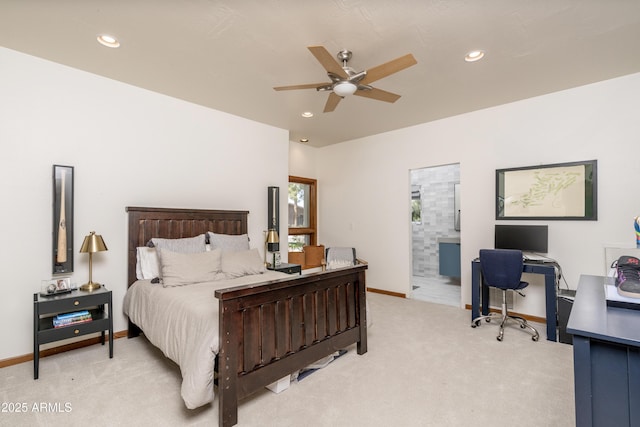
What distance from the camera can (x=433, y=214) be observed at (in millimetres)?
6617

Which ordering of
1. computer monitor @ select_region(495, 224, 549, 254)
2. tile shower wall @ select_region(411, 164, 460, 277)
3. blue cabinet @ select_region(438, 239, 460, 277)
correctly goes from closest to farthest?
computer monitor @ select_region(495, 224, 549, 254) < blue cabinet @ select_region(438, 239, 460, 277) < tile shower wall @ select_region(411, 164, 460, 277)

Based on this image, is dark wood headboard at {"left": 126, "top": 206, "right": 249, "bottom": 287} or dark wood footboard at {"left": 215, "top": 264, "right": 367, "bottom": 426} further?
dark wood headboard at {"left": 126, "top": 206, "right": 249, "bottom": 287}

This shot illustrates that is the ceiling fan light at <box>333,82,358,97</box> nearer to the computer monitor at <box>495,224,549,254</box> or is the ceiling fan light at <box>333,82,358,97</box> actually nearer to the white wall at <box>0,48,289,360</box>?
the white wall at <box>0,48,289,360</box>

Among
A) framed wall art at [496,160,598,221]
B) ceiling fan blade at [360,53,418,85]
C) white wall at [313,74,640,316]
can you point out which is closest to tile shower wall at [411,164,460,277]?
white wall at [313,74,640,316]

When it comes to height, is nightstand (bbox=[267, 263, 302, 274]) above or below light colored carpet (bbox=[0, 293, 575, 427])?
above

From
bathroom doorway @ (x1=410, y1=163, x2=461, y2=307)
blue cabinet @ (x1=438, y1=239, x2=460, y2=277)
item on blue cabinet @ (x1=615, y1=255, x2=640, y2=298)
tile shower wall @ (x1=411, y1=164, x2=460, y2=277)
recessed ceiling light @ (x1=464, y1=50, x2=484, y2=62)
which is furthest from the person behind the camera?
tile shower wall @ (x1=411, y1=164, x2=460, y2=277)

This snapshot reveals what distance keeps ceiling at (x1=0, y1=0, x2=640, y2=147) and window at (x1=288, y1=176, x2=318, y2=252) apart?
8.42ft

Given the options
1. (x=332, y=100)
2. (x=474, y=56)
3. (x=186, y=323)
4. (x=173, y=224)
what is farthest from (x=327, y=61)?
(x=173, y=224)

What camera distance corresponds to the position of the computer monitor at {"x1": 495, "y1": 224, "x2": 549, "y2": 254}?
359 cm

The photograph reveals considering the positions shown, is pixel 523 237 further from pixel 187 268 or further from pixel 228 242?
pixel 187 268

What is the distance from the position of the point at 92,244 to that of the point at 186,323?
1.49 meters

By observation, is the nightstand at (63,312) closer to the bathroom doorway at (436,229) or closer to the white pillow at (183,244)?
the white pillow at (183,244)

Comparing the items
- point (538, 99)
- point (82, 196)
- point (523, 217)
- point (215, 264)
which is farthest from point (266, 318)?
point (538, 99)

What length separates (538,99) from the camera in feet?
12.3
